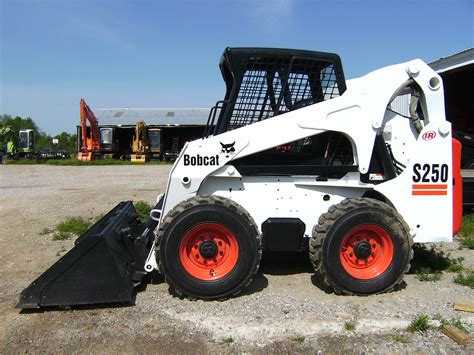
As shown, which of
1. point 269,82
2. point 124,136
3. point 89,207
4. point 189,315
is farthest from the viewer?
point 124,136

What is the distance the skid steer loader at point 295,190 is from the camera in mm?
4574

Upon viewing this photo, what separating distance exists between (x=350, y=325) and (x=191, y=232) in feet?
5.75

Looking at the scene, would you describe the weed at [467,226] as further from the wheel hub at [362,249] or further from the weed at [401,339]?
the weed at [401,339]

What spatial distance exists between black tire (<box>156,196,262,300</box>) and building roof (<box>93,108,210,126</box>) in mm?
39741

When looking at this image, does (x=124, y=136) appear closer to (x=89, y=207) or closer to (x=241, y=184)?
(x=89, y=207)

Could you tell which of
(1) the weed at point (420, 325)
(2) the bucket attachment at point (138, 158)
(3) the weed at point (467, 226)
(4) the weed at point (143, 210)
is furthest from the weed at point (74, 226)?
(2) the bucket attachment at point (138, 158)

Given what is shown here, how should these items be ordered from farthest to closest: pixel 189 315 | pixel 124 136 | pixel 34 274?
pixel 124 136, pixel 34 274, pixel 189 315

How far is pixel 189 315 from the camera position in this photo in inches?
168

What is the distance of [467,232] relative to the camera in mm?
7672

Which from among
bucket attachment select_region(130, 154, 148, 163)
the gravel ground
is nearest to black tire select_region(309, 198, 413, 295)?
the gravel ground

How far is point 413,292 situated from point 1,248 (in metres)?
5.80

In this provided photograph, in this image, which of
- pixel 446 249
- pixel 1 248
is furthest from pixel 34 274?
pixel 446 249

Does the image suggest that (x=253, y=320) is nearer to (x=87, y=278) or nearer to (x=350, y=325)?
(x=350, y=325)

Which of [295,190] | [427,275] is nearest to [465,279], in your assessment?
[427,275]
